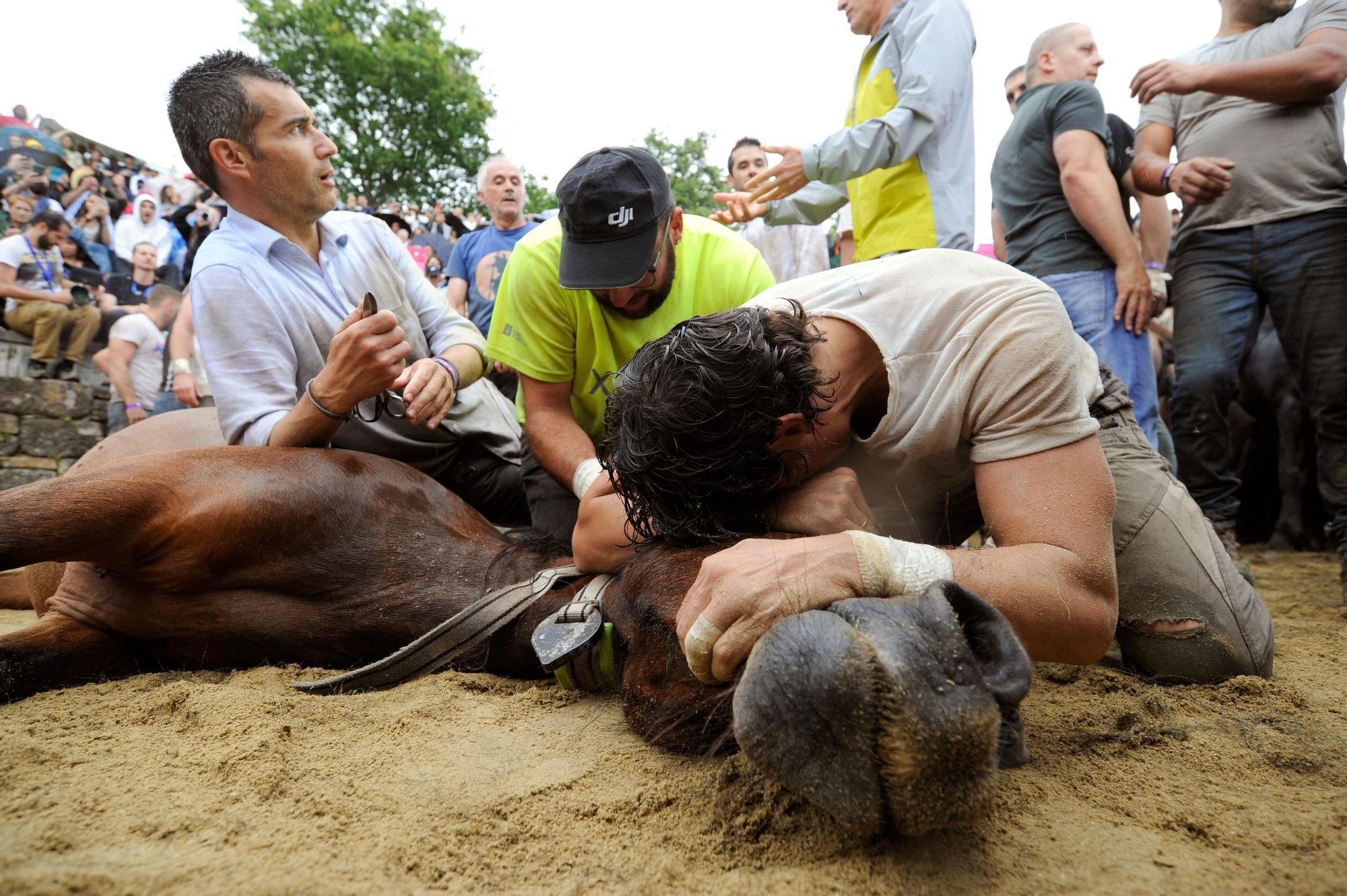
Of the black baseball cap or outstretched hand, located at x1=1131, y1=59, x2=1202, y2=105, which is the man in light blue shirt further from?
outstretched hand, located at x1=1131, y1=59, x2=1202, y2=105

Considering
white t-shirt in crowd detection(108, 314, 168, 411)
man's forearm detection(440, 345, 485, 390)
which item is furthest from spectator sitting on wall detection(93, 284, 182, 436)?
man's forearm detection(440, 345, 485, 390)

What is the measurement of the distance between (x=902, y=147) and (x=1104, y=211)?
85 cm

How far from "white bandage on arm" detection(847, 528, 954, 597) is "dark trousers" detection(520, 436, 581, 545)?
5.19 feet

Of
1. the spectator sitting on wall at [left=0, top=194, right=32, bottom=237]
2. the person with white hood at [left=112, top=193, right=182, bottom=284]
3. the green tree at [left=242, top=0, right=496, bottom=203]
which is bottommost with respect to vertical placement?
the person with white hood at [left=112, top=193, right=182, bottom=284]

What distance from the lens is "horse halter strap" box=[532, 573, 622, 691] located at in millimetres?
1906

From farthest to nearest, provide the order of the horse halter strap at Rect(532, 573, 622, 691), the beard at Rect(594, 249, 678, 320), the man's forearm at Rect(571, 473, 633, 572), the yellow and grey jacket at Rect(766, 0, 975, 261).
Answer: the yellow and grey jacket at Rect(766, 0, 975, 261), the beard at Rect(594, 249, 678, 320), the man's forearm at Rect(571, 473, 633, 572), the horse halter strap at Rect(532, 573, 622, 691)

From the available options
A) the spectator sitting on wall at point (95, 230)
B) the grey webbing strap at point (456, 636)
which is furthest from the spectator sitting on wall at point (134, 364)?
the grey webbing strap at point (456, 636)

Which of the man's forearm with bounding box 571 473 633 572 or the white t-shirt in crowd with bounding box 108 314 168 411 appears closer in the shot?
the man's forearm with bounding box 571 473 633 572

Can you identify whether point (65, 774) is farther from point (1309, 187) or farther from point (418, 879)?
point (1309, 187)

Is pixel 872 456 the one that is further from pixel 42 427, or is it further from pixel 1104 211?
pixel 42 427

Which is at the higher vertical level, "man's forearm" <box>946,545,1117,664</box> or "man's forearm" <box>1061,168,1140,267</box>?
"man's forearm" <box>1061,168,1140,267</box>

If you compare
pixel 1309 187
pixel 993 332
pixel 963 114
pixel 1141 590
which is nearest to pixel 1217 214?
pixel 1309 187

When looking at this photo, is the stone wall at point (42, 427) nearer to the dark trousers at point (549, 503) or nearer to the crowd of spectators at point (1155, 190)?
the dark trousers at point (549, 503)

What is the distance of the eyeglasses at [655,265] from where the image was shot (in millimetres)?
2789
